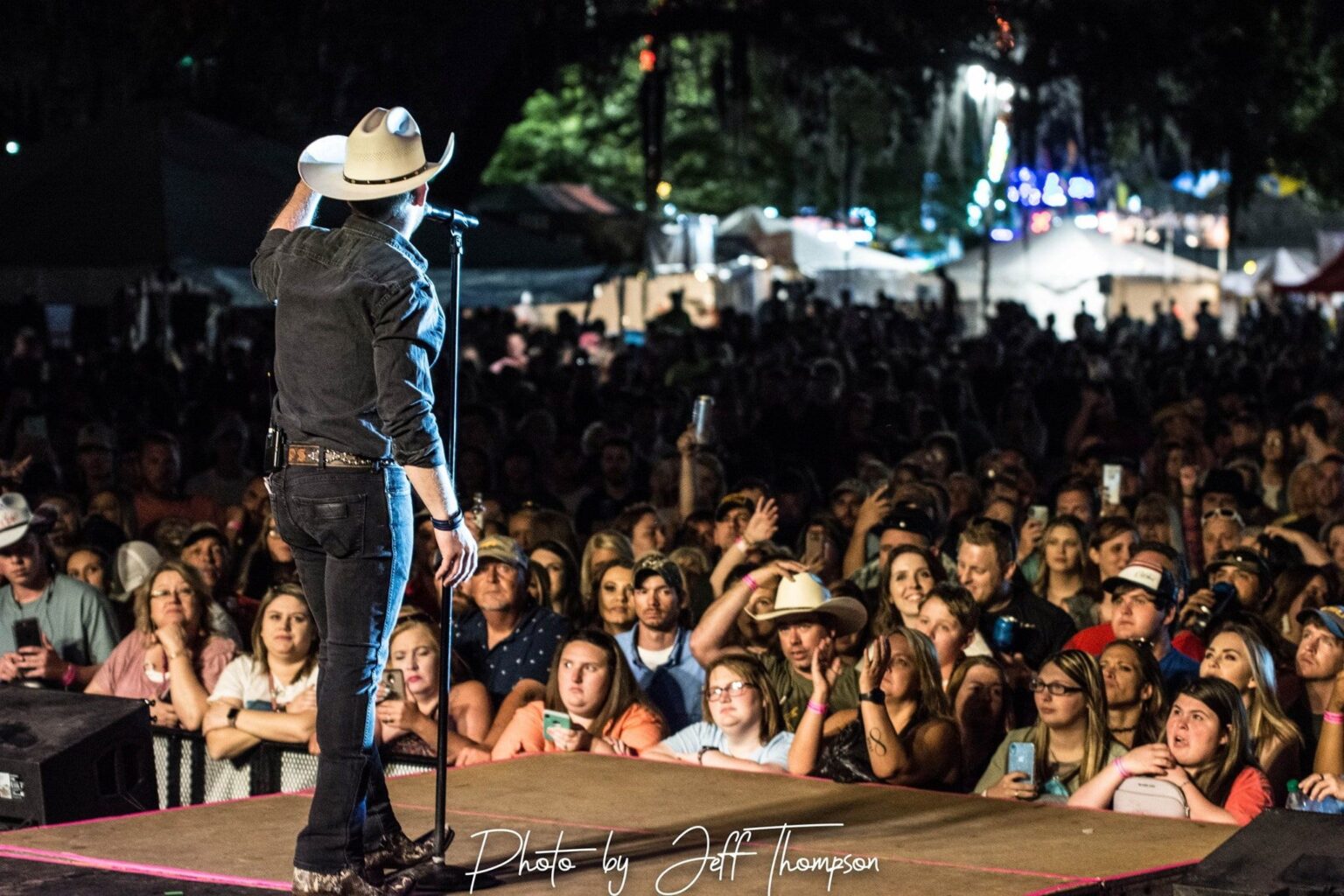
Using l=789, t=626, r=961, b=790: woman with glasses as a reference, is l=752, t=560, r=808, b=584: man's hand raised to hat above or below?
above

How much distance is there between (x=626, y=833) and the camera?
18.0 feet

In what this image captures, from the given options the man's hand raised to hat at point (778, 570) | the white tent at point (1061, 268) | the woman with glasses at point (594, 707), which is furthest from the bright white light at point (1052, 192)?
the woman with glasses at point (594, 707)

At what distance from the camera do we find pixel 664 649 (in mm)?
7980

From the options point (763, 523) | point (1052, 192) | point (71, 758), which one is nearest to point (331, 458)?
point (71, 758)

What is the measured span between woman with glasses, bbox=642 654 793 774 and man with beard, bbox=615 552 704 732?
26.6 inches

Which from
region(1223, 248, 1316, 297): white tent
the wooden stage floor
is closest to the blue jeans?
the wooden stage floor

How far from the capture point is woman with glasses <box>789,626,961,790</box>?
6523 millimetres

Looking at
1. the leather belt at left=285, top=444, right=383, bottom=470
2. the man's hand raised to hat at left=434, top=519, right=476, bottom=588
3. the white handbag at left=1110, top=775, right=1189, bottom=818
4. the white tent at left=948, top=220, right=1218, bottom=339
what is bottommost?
the white handbag at left=1110, top=775, right=1189, bottom=818

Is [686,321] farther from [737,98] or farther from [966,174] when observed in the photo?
[966,174]

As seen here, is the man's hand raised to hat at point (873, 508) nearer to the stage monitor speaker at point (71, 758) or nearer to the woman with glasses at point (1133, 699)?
the woman with glasses at point (1133, 699)

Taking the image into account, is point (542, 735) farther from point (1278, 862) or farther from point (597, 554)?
point (1278, 862)

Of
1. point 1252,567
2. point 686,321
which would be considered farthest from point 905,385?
point 1252,567

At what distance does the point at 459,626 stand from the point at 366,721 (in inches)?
147

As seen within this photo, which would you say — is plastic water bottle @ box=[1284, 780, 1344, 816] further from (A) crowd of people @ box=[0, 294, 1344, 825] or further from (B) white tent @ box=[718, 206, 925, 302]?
(B) white tent @ box=[718, 206, 925, 302]
